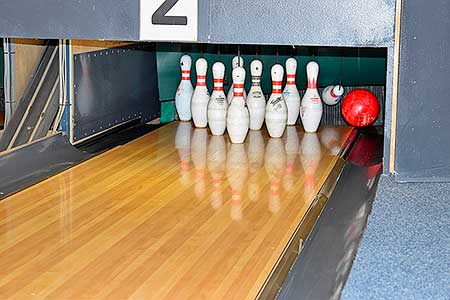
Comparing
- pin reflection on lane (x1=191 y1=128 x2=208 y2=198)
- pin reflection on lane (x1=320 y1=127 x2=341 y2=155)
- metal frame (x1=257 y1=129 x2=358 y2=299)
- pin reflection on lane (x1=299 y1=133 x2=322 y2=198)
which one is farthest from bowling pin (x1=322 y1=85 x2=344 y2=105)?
metal frame (x1=257 y1=129 x2=358 y2=299)

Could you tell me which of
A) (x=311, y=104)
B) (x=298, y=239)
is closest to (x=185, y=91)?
(x=311, y=104)

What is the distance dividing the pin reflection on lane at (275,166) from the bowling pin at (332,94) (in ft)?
1.84

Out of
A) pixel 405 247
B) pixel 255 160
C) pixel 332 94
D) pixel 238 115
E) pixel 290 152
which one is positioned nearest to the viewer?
pixel 405 247

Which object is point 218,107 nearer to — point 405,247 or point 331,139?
point 331,139

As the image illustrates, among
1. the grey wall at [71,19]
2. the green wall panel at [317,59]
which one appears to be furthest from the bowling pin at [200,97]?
the grey wall at [71,19]

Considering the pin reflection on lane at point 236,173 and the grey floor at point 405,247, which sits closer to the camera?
the grey floor at point 405,247

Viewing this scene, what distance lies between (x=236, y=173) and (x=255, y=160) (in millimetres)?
286

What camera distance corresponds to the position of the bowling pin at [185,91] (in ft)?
14.2

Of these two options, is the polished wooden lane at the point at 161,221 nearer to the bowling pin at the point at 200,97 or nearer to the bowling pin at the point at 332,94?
the bowling pin at the point at 200,97

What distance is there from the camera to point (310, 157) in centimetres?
347

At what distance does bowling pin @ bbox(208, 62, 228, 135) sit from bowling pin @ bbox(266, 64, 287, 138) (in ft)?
0.71

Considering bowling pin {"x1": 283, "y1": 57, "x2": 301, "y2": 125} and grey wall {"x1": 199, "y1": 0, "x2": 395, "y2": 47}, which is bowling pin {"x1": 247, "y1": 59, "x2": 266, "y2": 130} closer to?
bowling pin {"x1": 283, "y1": 57, "x2": 301, "y2": 125}

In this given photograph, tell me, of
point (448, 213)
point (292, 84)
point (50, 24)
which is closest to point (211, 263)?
point (448, 213)

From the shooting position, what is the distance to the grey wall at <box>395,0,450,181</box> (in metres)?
2.77
